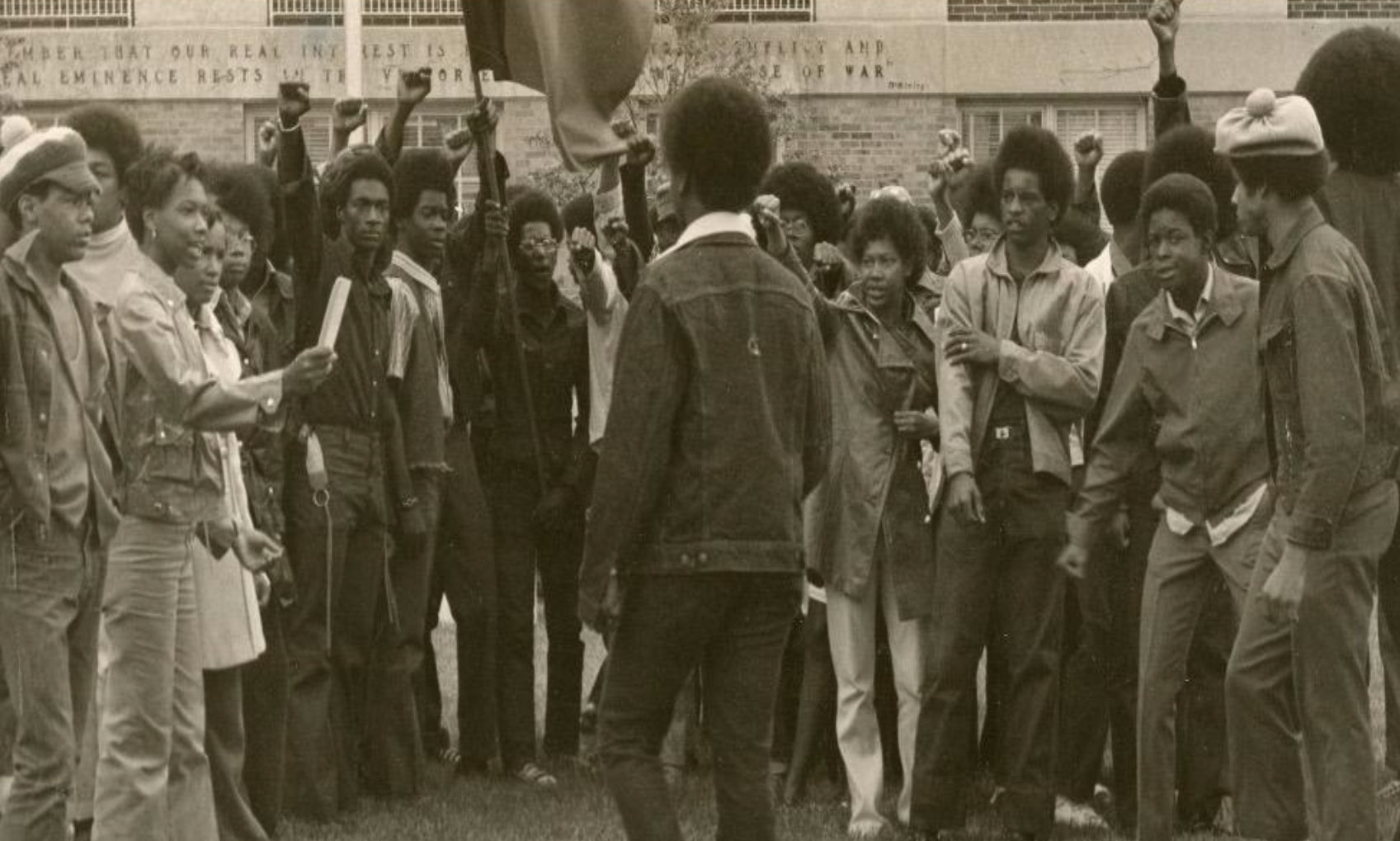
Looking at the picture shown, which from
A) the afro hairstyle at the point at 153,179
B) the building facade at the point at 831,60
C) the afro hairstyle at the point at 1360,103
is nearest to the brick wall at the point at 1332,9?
the building facade at the point at 831,60

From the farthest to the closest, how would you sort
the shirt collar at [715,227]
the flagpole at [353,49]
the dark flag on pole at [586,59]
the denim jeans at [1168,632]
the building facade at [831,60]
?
the building facade at [831,60]
the flagpole at [353,49]
the dark flag on pole at [586,59]
the denim jeans at [1168,632]
the shirt collar at [715,227]

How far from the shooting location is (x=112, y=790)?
811 centimetres

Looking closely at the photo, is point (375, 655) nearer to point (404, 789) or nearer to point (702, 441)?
point (404, 789)

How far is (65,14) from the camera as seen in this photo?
27969mm

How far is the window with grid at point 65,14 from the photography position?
2791 cm

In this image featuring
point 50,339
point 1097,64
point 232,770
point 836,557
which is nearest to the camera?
point 50,339

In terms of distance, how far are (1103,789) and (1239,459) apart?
6.77 ft

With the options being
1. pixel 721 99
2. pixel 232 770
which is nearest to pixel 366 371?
pixel 232 770

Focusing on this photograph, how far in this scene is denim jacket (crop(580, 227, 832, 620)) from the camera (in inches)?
291

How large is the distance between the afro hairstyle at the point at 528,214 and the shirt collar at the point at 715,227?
4.11 meters

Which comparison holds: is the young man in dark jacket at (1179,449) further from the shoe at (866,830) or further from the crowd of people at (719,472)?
the shoe at (866,830)

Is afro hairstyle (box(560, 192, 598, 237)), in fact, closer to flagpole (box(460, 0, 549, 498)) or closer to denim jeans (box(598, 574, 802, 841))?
flagpole (box(460, 0, 549, 498))

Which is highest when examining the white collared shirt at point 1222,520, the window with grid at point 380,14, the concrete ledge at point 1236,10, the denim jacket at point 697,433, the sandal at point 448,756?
the window with grid at point 380,14

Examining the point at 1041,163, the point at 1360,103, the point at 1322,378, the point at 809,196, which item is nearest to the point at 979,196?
the point at 809,196
